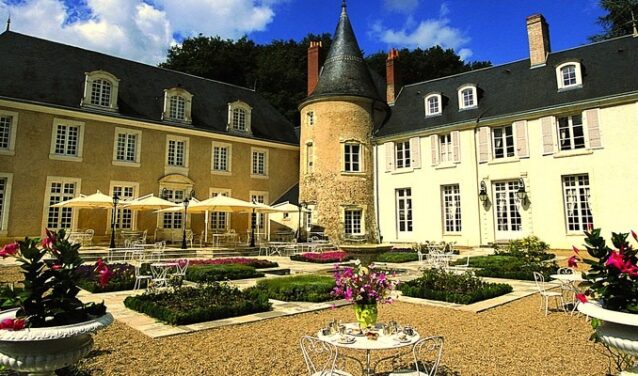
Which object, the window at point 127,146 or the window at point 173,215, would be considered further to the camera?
the window at point 173,215

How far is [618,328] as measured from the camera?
9.03ft

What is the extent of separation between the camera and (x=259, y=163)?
77.8 ft

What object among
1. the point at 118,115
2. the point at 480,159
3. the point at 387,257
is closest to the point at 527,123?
the point at 480,159

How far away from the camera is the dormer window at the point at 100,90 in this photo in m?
18.0

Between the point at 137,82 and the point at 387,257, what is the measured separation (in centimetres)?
1563

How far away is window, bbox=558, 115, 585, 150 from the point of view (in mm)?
16062

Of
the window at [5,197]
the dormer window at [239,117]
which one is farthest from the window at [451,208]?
the window at [5,197]

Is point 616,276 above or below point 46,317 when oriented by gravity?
above

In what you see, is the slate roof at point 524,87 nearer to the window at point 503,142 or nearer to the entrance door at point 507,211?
the window at point 503,142

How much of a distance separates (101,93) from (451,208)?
56.0ft

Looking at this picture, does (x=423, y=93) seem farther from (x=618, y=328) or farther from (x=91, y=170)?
(x=618, y=328)

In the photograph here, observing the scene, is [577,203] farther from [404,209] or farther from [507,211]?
[404,209]

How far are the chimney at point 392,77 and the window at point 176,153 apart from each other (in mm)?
11790

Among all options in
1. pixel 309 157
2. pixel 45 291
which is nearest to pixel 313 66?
pixel 309 157
